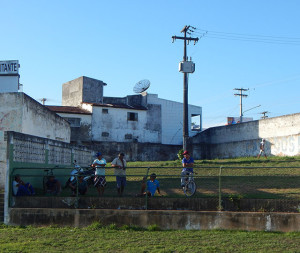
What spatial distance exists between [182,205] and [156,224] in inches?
34.6

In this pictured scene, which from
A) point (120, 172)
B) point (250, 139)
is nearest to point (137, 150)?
point (250, 139)

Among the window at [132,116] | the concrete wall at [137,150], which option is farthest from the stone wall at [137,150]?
the window at [132,116]

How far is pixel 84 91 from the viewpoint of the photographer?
40.7 m

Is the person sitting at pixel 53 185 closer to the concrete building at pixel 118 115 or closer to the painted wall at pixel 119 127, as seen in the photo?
the concrete building at pixel 118 115

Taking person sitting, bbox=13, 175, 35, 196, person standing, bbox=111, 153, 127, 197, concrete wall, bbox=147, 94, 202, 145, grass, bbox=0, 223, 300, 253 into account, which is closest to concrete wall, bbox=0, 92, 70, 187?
person sitting, bbox=13, 175, 35, 196

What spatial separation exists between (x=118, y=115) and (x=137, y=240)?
29018mm

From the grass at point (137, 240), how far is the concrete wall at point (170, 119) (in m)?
30.2

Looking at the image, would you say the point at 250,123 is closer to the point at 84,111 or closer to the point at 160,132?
the point at 160,132

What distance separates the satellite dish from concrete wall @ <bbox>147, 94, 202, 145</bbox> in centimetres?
147

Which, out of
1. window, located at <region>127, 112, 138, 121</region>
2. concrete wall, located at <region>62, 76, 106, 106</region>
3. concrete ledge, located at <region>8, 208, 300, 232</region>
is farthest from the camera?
concrete wall, located at <region>62, 76, 106, 106</region>

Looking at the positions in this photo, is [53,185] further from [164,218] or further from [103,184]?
[164,218]

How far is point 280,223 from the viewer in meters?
9.70

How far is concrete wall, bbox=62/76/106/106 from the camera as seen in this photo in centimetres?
4072

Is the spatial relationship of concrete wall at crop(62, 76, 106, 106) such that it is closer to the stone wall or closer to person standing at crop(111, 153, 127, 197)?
the stone wall
